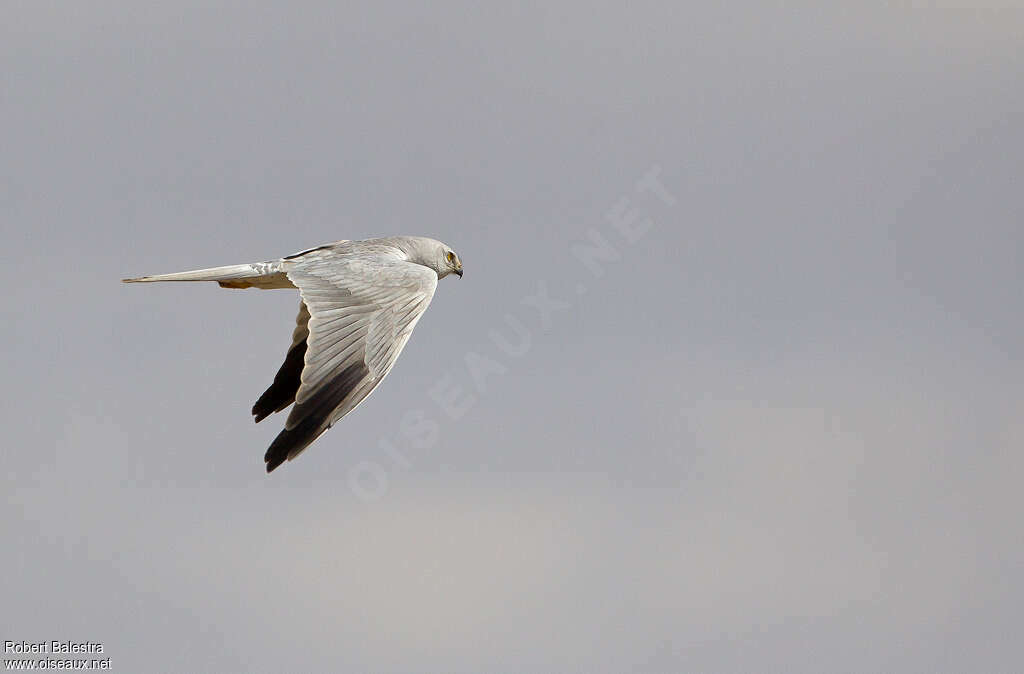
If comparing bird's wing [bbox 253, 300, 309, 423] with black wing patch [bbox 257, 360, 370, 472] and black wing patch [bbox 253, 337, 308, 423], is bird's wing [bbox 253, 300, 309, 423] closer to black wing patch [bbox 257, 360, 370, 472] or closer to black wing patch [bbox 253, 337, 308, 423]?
black wing patch [bbox 253, 337, 308, 423]

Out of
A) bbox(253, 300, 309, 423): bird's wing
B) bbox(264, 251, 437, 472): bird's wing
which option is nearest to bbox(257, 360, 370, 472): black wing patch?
bbox(264, 251, 437, 472): bird's wing

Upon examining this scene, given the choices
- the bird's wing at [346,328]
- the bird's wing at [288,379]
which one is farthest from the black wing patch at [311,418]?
the bird's wing at [288,379]

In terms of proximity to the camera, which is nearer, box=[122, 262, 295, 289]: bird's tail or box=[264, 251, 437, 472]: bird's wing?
Result: box=[264, 251, 437, 472]: bird's wing

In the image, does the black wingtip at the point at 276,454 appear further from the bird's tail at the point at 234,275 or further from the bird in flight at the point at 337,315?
the bird's tail at the point at 234,275

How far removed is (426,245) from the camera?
19328 mm

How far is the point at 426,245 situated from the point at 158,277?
10.9 feet

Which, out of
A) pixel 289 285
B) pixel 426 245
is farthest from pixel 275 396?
pixel 426 245

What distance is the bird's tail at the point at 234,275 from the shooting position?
1750 cm

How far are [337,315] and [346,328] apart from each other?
0.23 metres

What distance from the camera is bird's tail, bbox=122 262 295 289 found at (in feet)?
57.4

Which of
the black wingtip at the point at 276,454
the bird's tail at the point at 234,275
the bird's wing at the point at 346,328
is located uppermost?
the bird's tail at the point at 234,275

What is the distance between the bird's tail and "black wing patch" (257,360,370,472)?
2.89 m

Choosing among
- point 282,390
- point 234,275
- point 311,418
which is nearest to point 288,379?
point 282,390

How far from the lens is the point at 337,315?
52.2 feet
